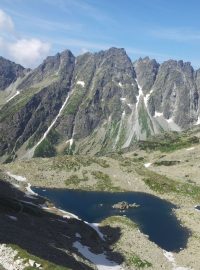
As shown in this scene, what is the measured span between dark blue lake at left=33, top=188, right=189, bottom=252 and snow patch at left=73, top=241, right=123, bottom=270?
26794 mm

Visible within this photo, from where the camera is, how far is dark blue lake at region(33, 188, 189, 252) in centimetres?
11552

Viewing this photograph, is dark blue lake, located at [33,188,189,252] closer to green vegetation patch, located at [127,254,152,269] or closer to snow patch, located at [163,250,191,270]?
snow patch, located at [163,250,191,270]

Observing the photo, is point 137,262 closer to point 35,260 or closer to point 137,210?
point 35,260

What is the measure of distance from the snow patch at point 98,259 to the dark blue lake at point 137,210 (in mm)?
26794

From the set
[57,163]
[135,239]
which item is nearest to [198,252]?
[135,239]

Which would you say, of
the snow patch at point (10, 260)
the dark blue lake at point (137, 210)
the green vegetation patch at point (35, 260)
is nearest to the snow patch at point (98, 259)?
the green vegetation patch at point (35, 260)

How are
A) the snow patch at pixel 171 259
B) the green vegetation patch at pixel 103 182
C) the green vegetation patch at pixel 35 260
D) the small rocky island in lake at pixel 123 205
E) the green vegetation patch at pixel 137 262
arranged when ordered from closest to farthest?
the green vegetation patch at pixel 35 260 < the green vegetation patch at pixel 137 262 < the snow patch at pixel 171 259 < the small rocky island in lake at pixel 123 205 < the green vegetation patch at pixel 103 182

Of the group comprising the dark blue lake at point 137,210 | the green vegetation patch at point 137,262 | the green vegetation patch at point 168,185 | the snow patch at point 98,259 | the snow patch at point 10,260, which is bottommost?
the dark blue lake at point 137,210

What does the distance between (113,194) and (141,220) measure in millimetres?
39088

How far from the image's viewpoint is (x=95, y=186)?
179 m

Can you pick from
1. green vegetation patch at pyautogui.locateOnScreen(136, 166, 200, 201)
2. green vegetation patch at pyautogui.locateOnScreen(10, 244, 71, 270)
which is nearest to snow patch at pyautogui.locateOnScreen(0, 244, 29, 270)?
green vegetation patch at pyautogui.locateOnScreen(10, 244, 71, 270)

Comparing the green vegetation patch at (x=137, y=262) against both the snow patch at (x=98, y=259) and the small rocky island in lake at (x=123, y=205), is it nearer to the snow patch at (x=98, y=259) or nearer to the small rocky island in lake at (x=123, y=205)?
the snow patch at (x=98, y=259)

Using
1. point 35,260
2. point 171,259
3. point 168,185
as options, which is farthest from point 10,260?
point 168,185

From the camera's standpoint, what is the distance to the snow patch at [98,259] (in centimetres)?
7822
